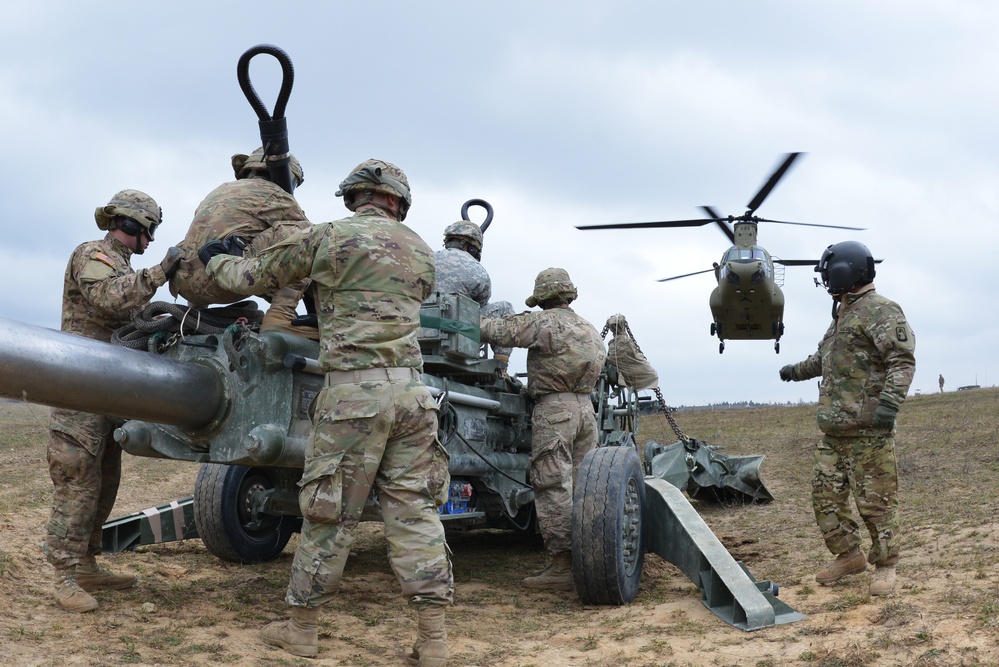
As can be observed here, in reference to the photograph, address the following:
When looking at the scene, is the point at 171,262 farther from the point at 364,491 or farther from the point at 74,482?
the point at 364,491

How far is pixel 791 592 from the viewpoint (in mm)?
5613

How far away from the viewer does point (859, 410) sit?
18.4 ft

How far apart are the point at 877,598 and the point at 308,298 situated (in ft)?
11.3

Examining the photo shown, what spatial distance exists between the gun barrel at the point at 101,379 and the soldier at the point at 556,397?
2.33 m

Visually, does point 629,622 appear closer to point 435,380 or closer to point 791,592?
point 791,592

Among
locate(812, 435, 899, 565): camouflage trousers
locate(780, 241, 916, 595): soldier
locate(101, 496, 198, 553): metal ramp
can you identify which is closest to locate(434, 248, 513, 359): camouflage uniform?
locate(780, 241, 916, 595): soldier

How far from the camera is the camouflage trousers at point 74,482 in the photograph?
4.85 m

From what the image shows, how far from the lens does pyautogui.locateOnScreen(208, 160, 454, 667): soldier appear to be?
418 centimetres

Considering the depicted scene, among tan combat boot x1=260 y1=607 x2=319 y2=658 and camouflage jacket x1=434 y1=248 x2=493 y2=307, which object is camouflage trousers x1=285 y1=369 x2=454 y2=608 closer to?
tan combat boot x1=260 y1=607 x2=319 y2=658

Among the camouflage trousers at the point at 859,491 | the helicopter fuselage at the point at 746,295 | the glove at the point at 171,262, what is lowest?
the camouflage trousers at the point at 859,491

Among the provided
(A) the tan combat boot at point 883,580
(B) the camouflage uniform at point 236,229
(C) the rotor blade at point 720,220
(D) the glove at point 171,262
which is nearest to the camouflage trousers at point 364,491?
(B) the camouflage uniform at point 236,229

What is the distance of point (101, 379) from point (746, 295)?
17.3m

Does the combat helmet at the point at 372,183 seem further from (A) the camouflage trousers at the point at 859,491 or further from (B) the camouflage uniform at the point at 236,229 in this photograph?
(A) the camouflage trousers at the point at 859,491

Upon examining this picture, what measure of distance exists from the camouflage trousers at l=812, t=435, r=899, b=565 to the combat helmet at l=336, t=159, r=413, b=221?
10.1 ft
